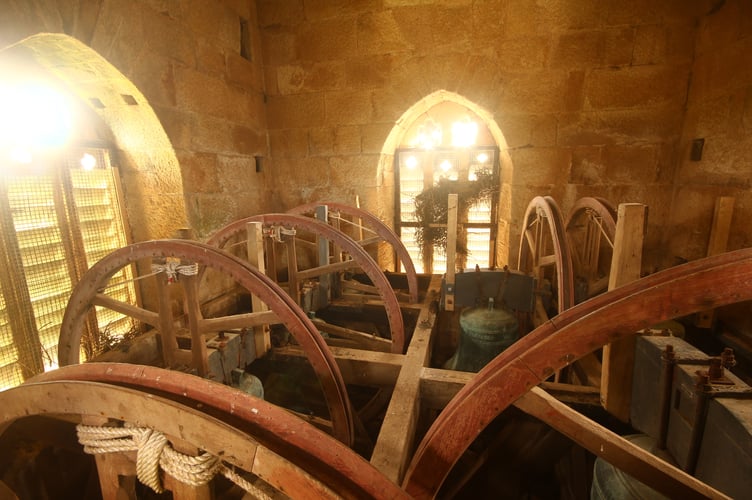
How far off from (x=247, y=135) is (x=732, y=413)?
193 inches

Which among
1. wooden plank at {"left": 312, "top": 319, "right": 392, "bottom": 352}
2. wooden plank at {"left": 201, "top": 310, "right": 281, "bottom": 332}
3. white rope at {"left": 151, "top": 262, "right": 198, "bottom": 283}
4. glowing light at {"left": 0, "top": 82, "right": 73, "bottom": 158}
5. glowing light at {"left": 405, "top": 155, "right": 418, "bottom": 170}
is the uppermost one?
glowing light at {"left": 0, "top": 82, "right": 73, "bottom": 158}

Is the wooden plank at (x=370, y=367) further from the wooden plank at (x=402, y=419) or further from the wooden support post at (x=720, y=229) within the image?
the wooden support post at (x=720, y=229)

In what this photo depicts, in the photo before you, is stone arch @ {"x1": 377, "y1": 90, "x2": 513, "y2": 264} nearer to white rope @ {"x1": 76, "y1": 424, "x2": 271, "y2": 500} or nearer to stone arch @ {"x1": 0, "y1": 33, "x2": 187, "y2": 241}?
stone arch @ {"x1": 0, "y1": 33, "x2": 187, "y2": 241}

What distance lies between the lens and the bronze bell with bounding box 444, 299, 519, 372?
3123 mm

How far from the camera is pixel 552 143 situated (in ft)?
14.1

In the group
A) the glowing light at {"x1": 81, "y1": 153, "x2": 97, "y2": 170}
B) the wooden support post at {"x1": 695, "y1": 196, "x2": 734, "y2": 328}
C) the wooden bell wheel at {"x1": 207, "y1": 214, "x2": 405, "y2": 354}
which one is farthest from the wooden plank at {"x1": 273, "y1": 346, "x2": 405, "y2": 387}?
the wooden support post at {"x1": 695, "y1": 196, "x2": 734, "y2": 328}

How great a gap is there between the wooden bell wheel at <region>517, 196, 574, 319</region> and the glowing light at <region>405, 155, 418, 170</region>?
210 centimetres

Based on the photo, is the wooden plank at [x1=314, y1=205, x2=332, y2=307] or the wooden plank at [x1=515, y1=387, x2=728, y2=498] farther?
the wooden plank at [x1=314, y1=205, x2=332, y2=307]

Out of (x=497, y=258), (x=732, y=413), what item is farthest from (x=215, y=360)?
(x=497, y=258)

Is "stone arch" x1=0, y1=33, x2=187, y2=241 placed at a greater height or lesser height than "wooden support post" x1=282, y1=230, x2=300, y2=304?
greater

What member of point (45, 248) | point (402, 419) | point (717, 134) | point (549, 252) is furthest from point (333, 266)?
point (717, 134)

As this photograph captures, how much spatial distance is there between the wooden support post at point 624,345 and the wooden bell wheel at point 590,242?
4.01 feet

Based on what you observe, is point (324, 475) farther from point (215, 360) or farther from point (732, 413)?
point (215, 360)

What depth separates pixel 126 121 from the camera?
10.6 feet
